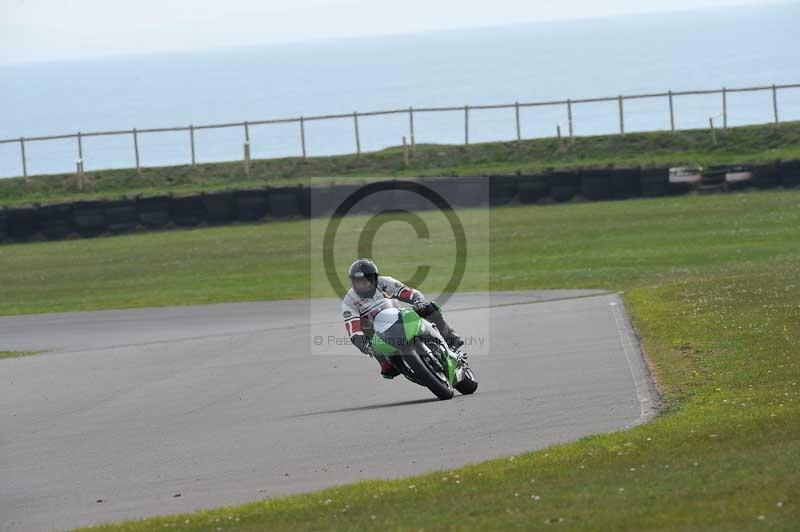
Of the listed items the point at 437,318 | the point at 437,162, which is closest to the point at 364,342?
the point at 437,318

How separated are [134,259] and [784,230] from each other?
16.8m

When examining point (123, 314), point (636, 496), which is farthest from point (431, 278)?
point (636, 496)

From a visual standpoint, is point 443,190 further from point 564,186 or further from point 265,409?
point 265,409

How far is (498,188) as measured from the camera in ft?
133

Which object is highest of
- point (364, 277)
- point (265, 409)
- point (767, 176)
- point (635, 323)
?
point (767, 176)

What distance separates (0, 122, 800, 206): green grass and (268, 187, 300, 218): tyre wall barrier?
420 centimetres

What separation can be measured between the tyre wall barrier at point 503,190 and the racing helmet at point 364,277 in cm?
2670

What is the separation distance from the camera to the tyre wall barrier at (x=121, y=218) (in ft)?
132

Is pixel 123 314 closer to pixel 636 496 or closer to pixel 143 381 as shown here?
pixel 143 381

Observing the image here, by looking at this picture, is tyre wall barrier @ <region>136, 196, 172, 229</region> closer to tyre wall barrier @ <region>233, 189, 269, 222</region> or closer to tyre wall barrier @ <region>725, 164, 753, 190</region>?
tyre wall barrier @ <region>233, 189, 269, 222</region>

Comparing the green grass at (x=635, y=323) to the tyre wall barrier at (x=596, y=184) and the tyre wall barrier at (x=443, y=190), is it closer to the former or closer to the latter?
the tyre wall barrier at (x=596, y=184)

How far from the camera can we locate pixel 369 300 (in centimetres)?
1391

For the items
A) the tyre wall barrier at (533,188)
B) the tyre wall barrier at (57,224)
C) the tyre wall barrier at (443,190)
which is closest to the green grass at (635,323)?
the tyre wall barrier at (57,224)

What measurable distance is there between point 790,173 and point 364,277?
88.9 feet
